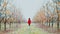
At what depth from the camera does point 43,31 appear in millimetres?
1961

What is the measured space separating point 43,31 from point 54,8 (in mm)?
437

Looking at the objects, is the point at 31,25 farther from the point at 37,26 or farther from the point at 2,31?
the point at 2,31

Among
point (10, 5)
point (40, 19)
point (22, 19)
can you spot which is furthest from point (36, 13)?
point (10, 5)

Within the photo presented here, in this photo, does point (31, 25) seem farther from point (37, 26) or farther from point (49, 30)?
point (49, 30)

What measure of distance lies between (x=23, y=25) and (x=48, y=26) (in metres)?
0.43

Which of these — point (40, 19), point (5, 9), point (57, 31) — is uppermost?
point (5, 9)

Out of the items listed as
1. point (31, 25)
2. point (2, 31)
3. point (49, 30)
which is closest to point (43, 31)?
point (49, 30)

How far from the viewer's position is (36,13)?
198cm

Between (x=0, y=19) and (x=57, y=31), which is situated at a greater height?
→ (x=0, y=19)

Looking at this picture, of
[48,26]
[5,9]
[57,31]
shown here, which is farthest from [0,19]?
[57,31]

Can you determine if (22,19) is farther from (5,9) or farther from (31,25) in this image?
(5,9)

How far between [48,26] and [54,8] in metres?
0.33

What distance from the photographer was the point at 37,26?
6.44ft

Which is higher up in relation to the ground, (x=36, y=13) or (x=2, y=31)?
(x=36, y=13)
